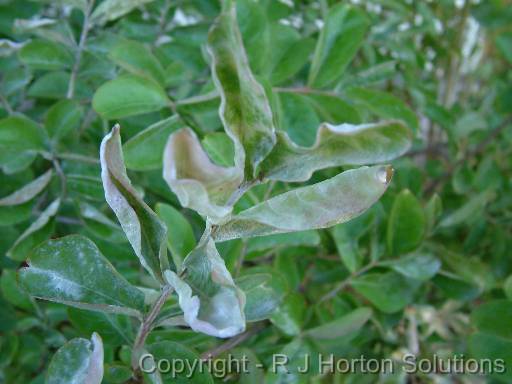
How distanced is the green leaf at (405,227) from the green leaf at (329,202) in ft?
0.99

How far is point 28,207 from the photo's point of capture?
0.49m

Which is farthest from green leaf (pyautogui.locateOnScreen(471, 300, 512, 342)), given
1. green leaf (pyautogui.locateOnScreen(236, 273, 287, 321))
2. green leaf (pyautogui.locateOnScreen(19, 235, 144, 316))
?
green leaf (pyautogui.locateOnScreen(19, 235, 144, 316))

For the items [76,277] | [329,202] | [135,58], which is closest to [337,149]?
[329,202]

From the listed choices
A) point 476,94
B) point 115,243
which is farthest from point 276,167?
point 476,94

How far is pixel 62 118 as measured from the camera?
0.50 m

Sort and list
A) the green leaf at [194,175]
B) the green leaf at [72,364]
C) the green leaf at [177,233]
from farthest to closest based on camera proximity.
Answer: the green leaf at [177,233] → the green leaf at [72,364] → the green leaf at [194,175]

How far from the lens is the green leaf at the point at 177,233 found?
432mm

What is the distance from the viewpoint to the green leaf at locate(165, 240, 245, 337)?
24cm

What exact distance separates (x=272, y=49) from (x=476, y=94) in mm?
662

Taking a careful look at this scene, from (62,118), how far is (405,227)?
0.31 meters

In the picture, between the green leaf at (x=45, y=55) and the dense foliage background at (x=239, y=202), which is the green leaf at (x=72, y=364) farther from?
the green leaf at (x=45, y=55)

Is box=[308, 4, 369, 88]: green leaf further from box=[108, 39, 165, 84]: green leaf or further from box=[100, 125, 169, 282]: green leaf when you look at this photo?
box=[100, 125, 169, 282]: green leaf

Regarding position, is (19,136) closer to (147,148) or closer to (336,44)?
(147,148)

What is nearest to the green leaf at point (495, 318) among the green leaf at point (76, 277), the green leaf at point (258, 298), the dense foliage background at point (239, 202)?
the dense foliage background at point (239, 202)
